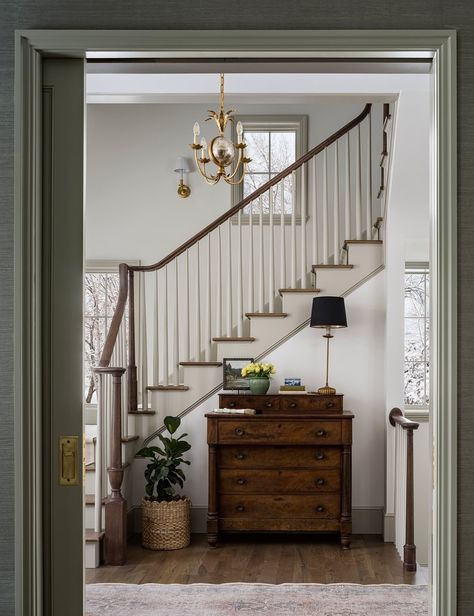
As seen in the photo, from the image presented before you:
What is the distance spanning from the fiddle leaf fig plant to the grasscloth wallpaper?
332 cm

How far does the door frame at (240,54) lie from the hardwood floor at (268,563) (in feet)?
8.77

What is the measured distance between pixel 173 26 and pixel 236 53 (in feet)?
0.66

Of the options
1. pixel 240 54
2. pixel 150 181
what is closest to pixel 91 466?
pixel 150 181

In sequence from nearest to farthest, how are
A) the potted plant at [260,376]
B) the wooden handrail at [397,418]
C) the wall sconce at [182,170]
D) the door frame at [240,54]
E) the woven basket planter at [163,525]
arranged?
the door frame at [240,54], the wooden handrail at [397,418], the woven basket planter at [163,525], the potted plant at [260,376], the wall sconce at [182,170]

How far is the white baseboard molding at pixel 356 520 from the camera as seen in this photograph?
591cm

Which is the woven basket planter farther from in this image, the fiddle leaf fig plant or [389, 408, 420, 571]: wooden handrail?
[389, 408, 420, 571]: wooden handrail

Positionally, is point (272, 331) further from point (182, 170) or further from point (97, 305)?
point (97, 305)

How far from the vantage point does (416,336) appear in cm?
673

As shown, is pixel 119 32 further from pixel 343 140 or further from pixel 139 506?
pixel 343 140

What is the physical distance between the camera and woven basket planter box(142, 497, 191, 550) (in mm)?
5414

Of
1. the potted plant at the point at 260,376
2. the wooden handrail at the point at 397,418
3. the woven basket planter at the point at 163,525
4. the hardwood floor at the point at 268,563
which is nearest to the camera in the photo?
the hardwood floor at the point at 268,563

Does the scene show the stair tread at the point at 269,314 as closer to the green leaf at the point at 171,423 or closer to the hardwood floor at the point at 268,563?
the green leaf at the point at 171,423

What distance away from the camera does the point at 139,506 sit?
599cm

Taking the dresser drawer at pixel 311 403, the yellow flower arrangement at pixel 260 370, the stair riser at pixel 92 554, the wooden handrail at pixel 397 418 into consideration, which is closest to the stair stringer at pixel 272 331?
the yellow flower arrangement at pixel 260 370
